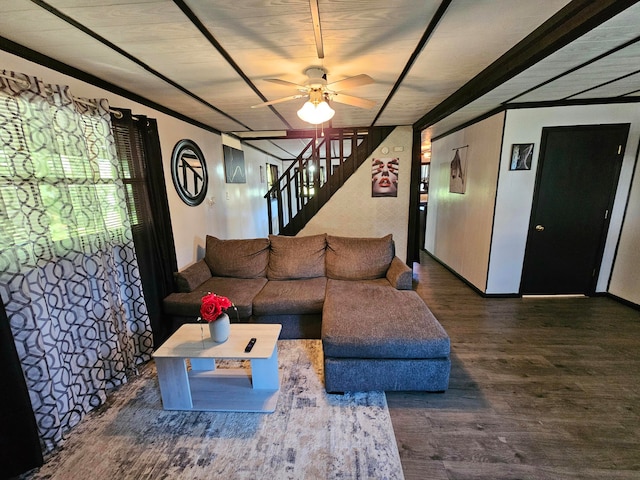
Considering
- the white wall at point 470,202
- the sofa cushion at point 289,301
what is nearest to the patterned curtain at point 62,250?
the sofa cushion at point 289,301

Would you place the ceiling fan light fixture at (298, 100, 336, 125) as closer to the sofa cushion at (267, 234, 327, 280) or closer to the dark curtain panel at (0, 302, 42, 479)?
the sofa cushion at (267, 234, 327, 280)

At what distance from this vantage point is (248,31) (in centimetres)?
147

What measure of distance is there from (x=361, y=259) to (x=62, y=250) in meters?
2.46

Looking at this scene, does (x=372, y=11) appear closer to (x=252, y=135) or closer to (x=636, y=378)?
(x=636, y=378)

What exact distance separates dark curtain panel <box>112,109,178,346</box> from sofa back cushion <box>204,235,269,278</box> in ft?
1.92

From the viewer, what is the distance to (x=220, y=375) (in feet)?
6.79

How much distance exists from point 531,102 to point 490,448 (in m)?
3.29

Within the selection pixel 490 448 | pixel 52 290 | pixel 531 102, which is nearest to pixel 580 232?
pixel 531 102

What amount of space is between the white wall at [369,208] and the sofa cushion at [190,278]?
84.6 inches

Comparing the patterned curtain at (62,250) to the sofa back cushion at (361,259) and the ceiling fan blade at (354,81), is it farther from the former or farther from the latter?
the sofa back cushion at (361,259)

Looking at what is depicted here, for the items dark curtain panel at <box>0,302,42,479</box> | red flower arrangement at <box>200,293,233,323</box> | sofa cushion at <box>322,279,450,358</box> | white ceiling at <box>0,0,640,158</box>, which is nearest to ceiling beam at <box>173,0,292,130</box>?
white ceiling at <box>0,0,640,158</box>

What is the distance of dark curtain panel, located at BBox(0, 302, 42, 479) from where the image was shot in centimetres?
132

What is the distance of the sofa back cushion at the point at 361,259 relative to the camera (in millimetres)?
3014

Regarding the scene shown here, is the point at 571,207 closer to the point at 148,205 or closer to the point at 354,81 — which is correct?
the point at 354,81
